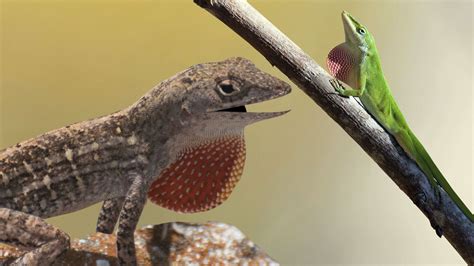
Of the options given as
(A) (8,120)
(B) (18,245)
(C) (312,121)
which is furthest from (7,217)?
(C) (312,121)

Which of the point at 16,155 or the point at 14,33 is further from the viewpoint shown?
the point at 14,33

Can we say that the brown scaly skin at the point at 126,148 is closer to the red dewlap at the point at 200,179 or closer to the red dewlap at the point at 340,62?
the red dewlap at the point at 200,179

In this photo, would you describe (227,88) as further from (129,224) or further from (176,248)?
(176,248)

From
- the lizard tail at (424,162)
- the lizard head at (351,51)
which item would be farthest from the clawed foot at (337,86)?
the lizard tail at (424,162)

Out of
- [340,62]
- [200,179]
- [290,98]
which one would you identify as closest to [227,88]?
[200,179]

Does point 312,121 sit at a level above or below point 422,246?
above

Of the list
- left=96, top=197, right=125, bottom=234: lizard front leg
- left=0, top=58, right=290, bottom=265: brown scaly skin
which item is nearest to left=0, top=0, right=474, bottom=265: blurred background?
left=96, top=197, right=125, bottom=234: lizard front leg

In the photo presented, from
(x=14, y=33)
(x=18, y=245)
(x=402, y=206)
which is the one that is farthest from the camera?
(x=402, y=206)

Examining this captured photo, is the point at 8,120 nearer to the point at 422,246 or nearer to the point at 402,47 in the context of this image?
the point at 402,47
